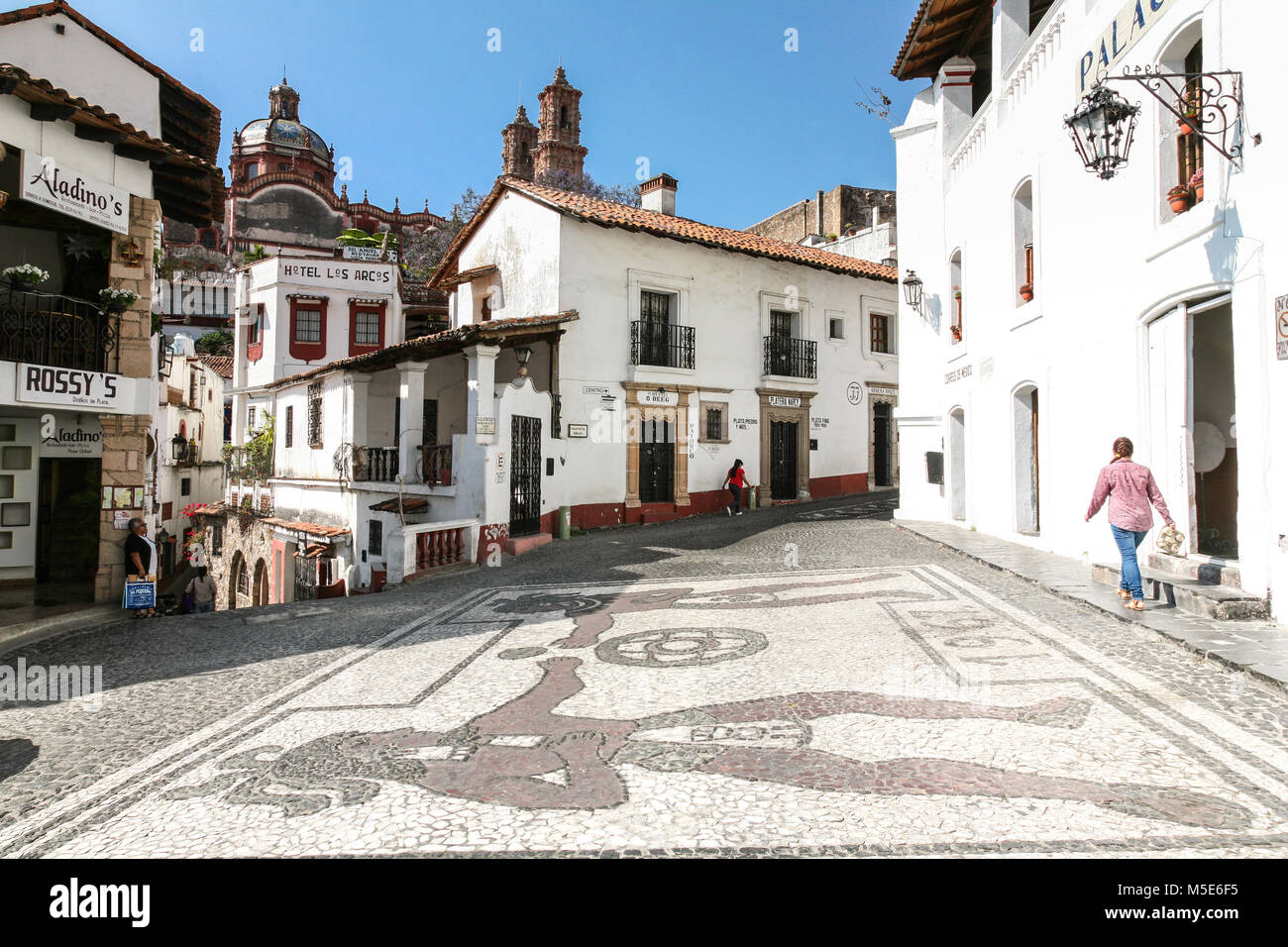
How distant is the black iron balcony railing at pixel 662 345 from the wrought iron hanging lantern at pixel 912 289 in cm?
582

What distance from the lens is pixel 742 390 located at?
2133 cm

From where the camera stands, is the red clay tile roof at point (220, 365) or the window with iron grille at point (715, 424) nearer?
the window with iron grille at point (715, 424)

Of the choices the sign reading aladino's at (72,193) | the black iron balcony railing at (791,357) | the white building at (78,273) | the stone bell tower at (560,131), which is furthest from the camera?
the stone bell tower at (560,131)

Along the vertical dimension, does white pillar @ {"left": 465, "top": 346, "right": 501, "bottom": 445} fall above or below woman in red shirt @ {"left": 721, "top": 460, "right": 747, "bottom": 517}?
above

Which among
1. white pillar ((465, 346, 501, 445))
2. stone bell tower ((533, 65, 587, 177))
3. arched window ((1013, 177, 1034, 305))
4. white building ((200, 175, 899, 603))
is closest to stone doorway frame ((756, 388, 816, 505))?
white building ((200, 175, 899, 603))

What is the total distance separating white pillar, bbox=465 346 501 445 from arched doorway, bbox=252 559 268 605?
10.3m

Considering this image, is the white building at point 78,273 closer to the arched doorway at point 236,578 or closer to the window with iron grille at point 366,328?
the arched doorway at point 236,578

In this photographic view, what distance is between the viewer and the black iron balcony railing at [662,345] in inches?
757

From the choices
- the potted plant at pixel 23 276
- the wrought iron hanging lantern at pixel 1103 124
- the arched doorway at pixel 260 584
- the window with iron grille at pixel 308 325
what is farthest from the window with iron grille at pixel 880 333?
the potted plant at pixel 23 276

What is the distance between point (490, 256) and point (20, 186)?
1310 centimetres

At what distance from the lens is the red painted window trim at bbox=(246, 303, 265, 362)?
2884 cm

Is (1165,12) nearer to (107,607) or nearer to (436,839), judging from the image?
(436,839)

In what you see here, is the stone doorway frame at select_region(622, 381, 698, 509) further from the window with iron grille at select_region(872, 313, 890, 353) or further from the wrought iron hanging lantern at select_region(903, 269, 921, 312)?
the window with iron grille at select_region(872, 313, 890, 353)

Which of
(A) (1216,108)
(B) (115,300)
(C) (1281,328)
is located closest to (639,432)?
(B) (115,300)
